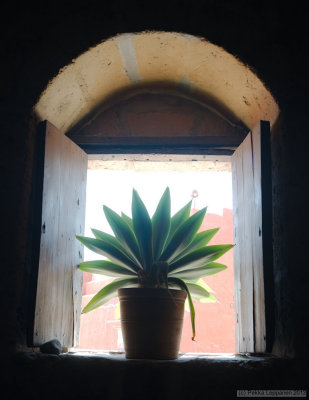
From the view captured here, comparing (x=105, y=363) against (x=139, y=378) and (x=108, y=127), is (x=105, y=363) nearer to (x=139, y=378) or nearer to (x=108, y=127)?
(x=139, y=378)

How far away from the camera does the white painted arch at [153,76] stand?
1670 mm

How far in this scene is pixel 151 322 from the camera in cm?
141

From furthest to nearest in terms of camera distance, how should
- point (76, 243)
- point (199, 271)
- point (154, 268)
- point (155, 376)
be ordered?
point (76, 243) < point (199, 271) < point (154, 268) < point (155, 376)

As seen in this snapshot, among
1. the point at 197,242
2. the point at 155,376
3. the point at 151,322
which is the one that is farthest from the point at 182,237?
the point at 155,376

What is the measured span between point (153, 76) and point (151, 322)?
1076 mm

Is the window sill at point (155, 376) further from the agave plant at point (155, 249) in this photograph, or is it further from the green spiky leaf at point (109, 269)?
the green spiky leaf at point (109, 269)

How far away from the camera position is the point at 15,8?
1709 mm

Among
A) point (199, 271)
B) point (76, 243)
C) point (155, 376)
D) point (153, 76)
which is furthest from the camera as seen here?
point (153, 76)

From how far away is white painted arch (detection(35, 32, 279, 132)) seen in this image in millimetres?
1670

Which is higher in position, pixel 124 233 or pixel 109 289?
pixel 124 233

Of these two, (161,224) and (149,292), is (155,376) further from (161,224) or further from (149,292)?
(161,224)

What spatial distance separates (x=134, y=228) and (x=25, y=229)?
37 centimetres

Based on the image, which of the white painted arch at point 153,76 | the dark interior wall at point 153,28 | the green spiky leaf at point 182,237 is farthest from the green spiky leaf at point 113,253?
the white painted arch at point 153,76

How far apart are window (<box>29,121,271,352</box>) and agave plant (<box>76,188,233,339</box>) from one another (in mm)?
126
